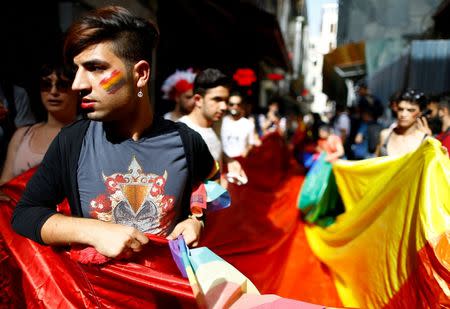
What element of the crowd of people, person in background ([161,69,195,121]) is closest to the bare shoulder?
the crowd of people

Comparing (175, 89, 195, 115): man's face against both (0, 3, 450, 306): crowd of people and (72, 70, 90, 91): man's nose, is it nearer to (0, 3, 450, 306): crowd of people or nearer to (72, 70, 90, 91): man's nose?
(0, 3, 450, 306): crowd of people

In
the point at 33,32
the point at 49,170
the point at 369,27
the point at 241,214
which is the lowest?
the point at 241,214

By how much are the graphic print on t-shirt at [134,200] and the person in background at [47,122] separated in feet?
4.37

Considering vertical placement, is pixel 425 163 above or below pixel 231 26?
below

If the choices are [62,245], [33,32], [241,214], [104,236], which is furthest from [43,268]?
[33,32]

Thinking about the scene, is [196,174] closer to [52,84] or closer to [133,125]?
[133,125]

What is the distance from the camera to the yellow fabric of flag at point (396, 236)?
90.7 inches

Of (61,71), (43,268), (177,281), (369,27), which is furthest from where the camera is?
(369,27)

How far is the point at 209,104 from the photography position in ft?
12.5

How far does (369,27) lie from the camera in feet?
34.3

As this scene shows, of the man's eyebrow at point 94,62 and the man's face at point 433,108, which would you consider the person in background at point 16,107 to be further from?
the man's face at point 433,108

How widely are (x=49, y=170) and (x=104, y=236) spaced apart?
42cm

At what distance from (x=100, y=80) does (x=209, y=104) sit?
226 centimetres

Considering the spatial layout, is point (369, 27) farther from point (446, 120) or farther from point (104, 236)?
point (104, 236)
